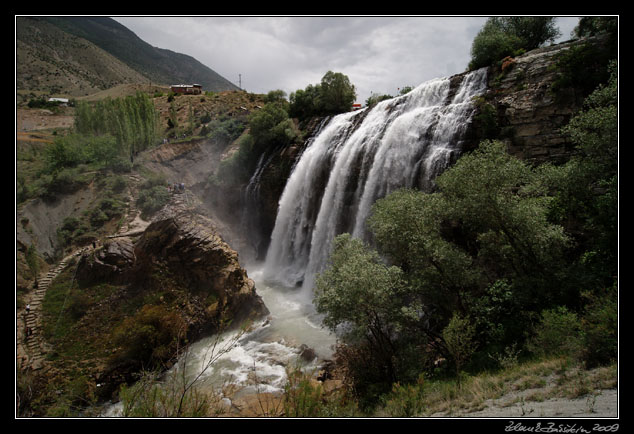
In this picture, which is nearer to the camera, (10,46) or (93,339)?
(10,46)

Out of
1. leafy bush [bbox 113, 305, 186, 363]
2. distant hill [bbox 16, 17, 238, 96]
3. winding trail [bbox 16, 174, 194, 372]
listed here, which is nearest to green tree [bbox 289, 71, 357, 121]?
winding trail [bbox 16, 174, 194, 372]

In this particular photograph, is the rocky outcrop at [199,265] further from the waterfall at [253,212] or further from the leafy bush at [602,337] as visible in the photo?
the leafy bush at [602,337]

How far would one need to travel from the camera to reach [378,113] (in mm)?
25281

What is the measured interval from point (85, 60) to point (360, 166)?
367 feet

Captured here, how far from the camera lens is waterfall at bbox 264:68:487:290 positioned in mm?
17781

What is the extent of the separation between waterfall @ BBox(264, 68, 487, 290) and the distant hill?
179 feet

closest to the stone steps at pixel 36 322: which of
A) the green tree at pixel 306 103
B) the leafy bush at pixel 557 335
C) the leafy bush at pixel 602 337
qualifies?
the leafy bush at pixel 557 335

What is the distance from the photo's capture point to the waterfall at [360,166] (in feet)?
58.3

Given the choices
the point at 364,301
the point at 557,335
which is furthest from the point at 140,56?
the point at 557,335

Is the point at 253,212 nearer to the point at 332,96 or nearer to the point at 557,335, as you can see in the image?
the point at 332,96

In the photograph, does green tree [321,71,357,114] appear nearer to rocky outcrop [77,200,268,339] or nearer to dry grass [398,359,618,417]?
rocky outcrop [77,200,268,339]

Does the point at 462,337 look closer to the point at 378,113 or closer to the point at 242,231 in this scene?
the point at 378,113

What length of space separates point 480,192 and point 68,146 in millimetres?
38288

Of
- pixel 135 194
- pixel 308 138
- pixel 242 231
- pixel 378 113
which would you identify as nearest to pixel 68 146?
pixel 135 194
